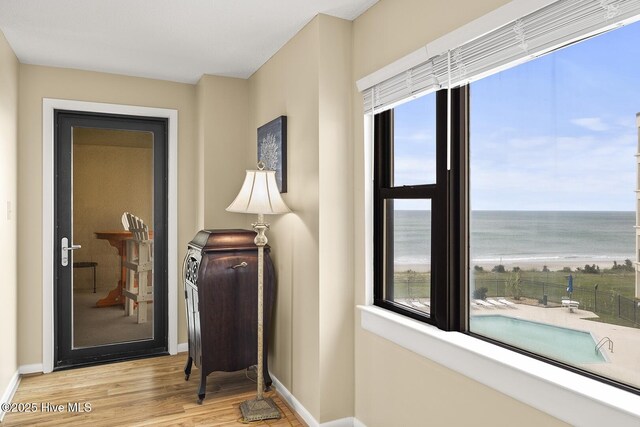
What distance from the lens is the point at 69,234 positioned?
3.76m

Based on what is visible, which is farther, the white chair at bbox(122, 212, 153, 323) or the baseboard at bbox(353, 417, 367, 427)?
the white chair at bbox(122, 212, 153, 323)

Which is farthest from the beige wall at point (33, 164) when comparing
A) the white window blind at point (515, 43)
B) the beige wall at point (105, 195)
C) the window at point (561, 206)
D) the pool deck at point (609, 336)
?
the pool deck at point (609, 336)

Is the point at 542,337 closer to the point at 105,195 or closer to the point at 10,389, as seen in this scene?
the point at 10,389

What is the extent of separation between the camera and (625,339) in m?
1.42

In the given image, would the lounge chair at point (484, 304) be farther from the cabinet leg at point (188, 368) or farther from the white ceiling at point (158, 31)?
the cabinet leg at point (188, 368)

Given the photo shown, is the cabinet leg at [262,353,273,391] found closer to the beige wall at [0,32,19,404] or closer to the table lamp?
the table lamp

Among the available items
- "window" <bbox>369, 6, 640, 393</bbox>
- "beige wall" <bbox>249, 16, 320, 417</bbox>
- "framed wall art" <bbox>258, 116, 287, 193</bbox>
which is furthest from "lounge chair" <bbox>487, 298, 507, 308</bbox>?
"framed wall art" <bbox>258, 116, 287, 193</bbox>

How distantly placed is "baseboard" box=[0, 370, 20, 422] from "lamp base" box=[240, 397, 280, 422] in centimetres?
152

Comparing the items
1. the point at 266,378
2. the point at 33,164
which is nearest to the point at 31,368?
the point at 33,164

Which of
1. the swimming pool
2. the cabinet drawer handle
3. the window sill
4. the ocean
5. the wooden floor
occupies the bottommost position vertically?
the wooden floor

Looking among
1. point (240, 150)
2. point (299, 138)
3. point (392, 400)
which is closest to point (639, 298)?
point (392, 400)

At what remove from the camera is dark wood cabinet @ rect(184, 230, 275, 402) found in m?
3.07

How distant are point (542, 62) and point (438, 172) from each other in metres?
0.64

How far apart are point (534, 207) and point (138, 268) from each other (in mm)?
3418
